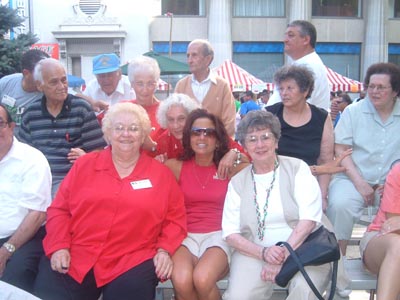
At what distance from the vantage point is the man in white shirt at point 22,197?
351 cm

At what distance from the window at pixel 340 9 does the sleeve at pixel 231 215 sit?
26271 mm

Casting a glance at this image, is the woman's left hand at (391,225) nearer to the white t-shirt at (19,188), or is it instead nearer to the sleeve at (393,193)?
the sleeve at (393,193)

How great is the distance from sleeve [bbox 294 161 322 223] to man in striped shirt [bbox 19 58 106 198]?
5.92 feet

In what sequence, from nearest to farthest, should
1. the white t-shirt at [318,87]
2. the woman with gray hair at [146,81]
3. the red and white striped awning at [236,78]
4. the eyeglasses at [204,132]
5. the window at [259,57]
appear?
1. the eyeglasses at [204,132]
2. the woman with gray hair at [146,81]
3. the white t-shirt at [318,87]
4. the red and white striped awning at [236,78]
5. the window at [259,57]

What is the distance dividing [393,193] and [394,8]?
2768cm

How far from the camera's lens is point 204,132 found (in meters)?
3.75

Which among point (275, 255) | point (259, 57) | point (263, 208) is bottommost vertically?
point (275, 255)

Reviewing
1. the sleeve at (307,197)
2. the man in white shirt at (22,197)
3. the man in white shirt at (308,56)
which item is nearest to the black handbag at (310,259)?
the sleeve at (307,197)

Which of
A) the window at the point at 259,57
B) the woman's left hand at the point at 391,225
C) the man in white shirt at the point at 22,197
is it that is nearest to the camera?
the woman's left hand at the point at 391,225

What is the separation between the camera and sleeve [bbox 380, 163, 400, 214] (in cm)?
333

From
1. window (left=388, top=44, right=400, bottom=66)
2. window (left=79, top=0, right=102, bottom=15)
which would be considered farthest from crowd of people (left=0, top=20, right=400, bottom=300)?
window (left=388, top=44, right=400, bottom=66)

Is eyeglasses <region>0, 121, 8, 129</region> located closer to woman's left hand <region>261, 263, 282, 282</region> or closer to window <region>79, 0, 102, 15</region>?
woman's left hand <region>261, 263, 282, 282</region>

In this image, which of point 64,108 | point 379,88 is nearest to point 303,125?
point 379,88

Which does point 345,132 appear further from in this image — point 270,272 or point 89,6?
point 89,6
